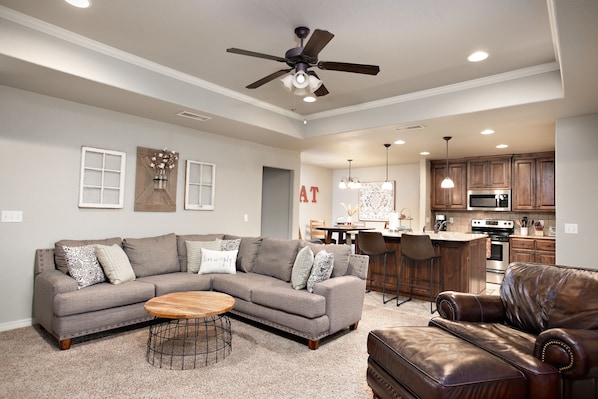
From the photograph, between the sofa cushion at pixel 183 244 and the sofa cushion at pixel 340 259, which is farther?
the sofa cushion at pixel 183 244

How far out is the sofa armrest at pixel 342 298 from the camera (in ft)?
10.5

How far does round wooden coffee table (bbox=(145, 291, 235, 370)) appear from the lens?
271 centimetres

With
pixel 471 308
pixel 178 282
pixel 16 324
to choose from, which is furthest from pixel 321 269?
pixel 16 324

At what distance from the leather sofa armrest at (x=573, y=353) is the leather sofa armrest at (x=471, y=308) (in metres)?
0.66

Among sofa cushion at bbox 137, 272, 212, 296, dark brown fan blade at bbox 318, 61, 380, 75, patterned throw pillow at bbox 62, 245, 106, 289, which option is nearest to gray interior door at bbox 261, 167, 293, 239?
sofa cushion at bbox 137, 272, 212, 296

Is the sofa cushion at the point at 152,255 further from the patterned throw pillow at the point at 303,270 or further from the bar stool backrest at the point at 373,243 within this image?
the bar stool backrest at the point at 373,243

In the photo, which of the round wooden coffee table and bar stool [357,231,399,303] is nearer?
the round wooden coffee table

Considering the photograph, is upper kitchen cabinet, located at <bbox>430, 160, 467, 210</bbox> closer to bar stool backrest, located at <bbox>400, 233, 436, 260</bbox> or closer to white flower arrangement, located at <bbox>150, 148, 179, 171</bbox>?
A: bar stool backrest, located at <bbox>400, 233, 436, 260</bbox>

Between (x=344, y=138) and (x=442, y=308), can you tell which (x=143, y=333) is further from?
(x=344, y=138)

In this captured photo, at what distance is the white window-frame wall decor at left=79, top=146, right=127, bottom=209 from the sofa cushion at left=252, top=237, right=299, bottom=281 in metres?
1.84

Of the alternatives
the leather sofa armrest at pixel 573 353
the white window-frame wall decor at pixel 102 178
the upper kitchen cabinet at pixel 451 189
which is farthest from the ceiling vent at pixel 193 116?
the upper kitchen cabinet at pixel 451 189

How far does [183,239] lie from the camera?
4531 millimetres

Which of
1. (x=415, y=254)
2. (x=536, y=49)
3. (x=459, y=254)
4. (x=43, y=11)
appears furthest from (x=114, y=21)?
(x=459, y=254)

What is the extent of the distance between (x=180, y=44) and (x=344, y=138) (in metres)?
2.98
